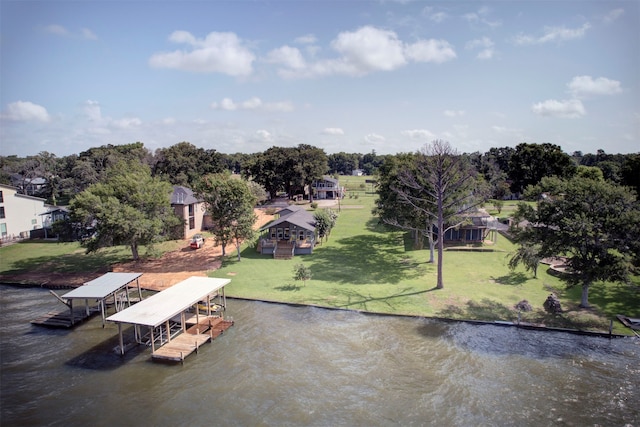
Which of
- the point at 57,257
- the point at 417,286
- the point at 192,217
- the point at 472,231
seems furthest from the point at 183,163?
the point at 417,286

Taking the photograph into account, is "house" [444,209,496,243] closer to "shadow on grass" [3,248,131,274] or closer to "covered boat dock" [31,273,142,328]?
"covered boat dock" [31,273,142,328]

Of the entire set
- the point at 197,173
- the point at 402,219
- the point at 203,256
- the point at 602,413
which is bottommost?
the point at 602,413

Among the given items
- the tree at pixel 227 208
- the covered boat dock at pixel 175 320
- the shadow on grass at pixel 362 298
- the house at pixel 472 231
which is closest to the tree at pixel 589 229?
the shadow on grass at pixel 362 298

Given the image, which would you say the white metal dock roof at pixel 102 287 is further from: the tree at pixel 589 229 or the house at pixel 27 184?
the house at pixel 27 184

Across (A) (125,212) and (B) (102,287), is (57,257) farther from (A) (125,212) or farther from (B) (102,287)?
(B) (102,287)

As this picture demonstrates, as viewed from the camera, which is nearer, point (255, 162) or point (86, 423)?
point (86, 423)

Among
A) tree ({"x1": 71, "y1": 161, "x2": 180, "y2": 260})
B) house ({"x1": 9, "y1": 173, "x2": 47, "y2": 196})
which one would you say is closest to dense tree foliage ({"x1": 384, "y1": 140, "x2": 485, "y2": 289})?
tree ({"x1": 71, "y1": 161, "x2": 180, "y2": 260})

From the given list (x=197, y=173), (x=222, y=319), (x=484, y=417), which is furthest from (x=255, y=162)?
(x=484, y=417)

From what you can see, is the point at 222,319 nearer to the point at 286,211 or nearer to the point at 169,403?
the point at 169,403

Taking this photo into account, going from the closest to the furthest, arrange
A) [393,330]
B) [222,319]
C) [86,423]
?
1. [86,423]
2. [393,330]
3. [222,319]
